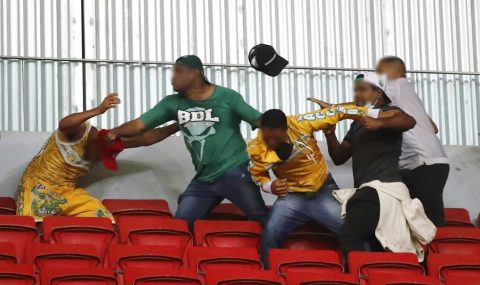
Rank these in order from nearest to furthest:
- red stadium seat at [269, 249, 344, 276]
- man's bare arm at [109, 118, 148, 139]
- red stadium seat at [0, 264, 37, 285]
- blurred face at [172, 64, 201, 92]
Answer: red stadium seat at [0, 264, 37, 285], red stadium seat at [269, 249, 344, 276], blurred face at [172, 64, 201, 92], man's bare arm at [109, 118, 148, 139]

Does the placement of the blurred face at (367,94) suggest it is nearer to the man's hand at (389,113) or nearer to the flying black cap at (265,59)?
the man's hand at (389,113)

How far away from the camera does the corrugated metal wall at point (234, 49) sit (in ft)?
32.7

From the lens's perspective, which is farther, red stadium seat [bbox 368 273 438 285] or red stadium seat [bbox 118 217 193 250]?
red stadium seat [bbox 118 217 193 250]

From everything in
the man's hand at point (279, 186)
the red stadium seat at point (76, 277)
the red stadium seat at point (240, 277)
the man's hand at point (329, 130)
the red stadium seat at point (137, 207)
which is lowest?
the red stadium seat at point (240, 277)

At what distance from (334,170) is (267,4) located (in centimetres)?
224

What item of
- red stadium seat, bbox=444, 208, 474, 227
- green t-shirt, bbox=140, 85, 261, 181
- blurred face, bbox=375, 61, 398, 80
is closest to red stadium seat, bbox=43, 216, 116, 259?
green t-shirt, bbox=140, 85, 261, 181

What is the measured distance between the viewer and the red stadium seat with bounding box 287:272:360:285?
255 inches

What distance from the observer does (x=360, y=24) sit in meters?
10.9

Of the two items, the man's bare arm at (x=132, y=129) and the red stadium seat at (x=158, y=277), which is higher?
the man's bare arm at (x=132, y=129)

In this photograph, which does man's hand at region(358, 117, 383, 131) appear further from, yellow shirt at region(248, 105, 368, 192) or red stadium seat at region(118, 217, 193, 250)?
red stadium seat at region(118, 217, 193, 250)

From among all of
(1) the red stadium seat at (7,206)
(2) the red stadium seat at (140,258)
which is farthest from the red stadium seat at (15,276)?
(1) the red stadium seat at (7,206)

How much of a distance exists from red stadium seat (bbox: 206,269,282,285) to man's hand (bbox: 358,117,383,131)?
53.0 inches

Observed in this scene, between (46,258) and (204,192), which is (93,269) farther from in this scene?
(204,192)

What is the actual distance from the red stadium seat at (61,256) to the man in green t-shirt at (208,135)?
135cm
